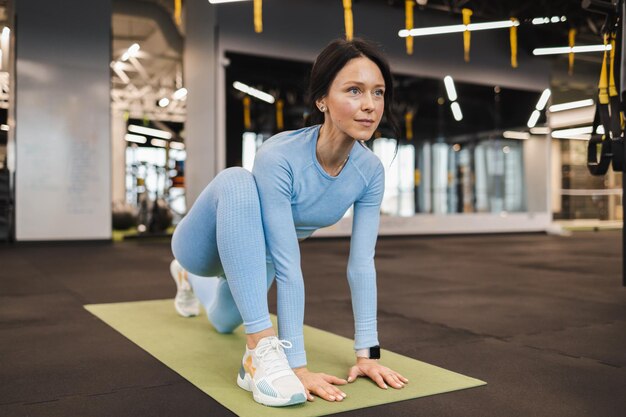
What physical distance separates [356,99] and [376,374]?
2.22 ft

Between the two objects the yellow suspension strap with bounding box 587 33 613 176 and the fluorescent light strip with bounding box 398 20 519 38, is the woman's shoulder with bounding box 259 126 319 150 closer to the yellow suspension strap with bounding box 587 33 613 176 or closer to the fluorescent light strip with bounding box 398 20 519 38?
the yellow suspension strap with bounding box 587 33 613 176

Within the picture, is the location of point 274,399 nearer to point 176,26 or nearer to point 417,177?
point 176,26

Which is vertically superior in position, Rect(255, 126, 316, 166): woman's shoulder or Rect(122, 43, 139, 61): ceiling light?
Rect(122, 43, 139, 61): ceiling light

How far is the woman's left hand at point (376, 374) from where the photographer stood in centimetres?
145

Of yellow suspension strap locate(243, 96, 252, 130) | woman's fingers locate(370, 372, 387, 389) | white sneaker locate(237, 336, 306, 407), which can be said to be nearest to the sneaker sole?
white sneaker locate(237, 336, 306, 407)

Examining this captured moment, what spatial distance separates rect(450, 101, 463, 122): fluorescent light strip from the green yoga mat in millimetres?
8237

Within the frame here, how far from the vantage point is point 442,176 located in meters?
10.1

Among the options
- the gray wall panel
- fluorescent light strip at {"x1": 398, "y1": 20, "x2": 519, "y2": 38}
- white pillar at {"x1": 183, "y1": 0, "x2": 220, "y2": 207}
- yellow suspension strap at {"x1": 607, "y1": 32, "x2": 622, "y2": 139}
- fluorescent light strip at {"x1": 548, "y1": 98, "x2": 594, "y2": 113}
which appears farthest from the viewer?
fluorescent light strip at {"x1": 548, "y1": 98, "x2": 594, "y2": 113}

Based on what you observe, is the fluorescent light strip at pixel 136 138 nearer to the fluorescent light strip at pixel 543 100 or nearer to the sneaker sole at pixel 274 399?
the fluorescent light strip at pixel 543 100

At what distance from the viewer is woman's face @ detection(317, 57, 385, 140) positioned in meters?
1.32

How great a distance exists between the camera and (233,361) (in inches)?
68.4

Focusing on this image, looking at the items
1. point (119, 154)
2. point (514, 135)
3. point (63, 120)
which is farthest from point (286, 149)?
point (119, 154)

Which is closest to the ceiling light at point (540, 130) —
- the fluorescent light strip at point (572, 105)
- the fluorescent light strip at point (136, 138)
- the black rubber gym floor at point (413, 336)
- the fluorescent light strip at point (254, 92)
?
the fluorescent light strip at point (572, 105)

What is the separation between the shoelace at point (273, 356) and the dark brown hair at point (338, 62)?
587 millimetres
